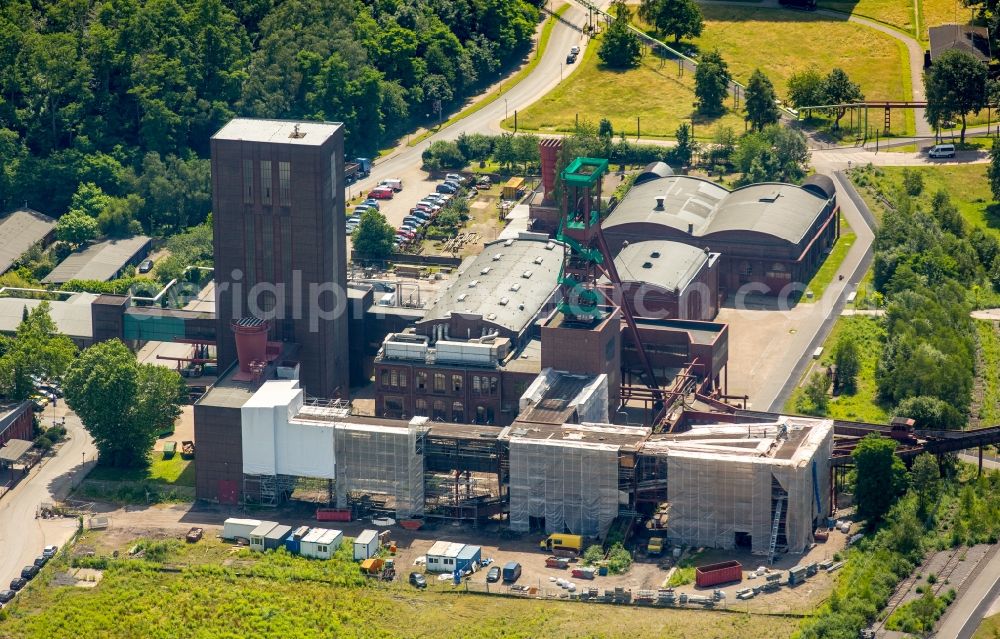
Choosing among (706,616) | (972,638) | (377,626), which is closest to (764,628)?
(706,616)

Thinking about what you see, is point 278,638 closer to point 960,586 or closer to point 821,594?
point 821,594

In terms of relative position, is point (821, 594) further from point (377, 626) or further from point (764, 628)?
point (377, 626)

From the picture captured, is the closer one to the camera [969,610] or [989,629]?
[989,629]

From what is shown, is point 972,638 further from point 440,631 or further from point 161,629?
point 161,629

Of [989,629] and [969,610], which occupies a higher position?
[969,610]

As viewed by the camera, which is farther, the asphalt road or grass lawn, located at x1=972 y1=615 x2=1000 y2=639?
the asphalt road

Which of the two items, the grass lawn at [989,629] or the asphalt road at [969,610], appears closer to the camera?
the grass lawn at [989,629]

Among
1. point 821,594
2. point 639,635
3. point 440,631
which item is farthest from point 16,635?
point 821,594
